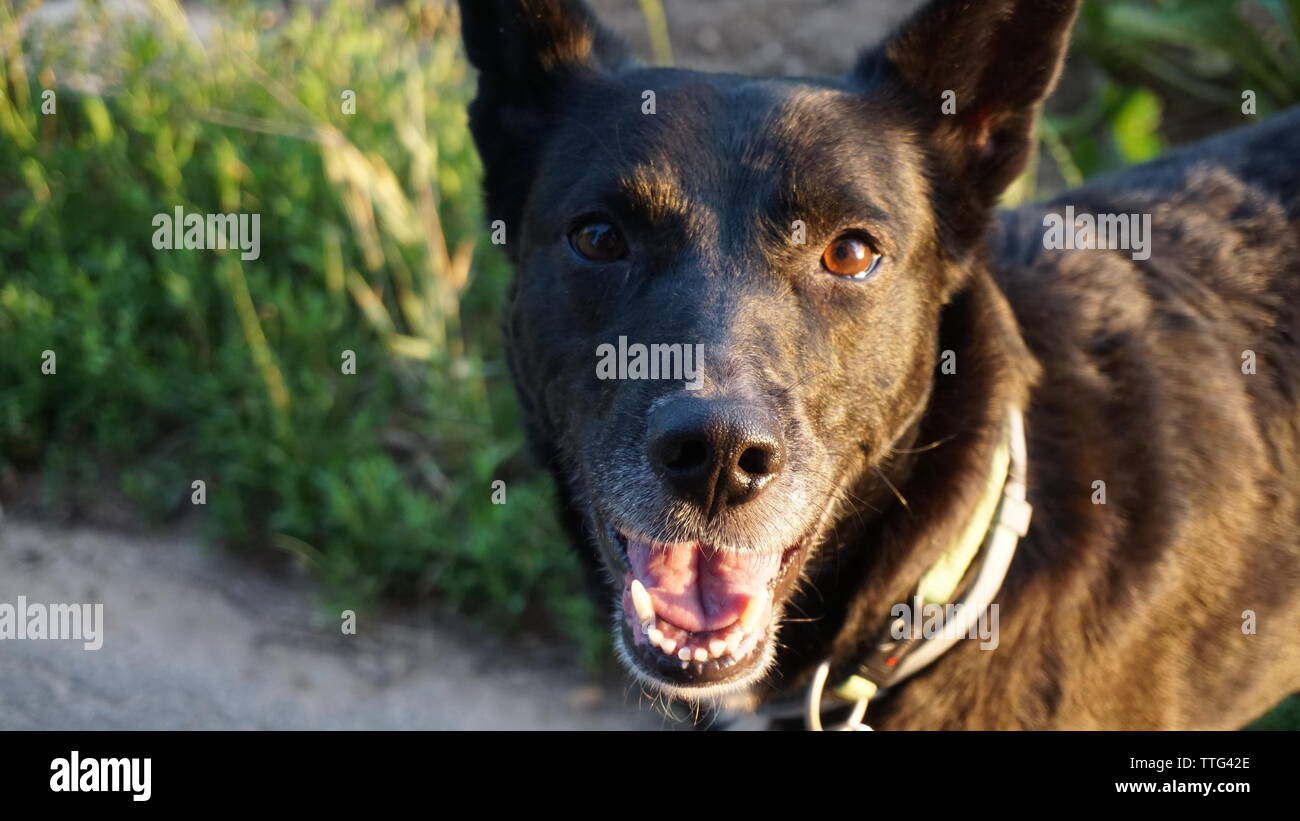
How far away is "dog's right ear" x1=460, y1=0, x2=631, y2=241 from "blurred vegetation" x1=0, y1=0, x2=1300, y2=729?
1.31 metres

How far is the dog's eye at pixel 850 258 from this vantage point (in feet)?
7.55

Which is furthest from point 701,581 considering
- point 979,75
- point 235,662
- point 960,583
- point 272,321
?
point 272,321

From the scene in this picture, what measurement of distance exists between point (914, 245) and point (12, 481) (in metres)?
3.21

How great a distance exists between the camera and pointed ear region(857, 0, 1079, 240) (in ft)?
7.80

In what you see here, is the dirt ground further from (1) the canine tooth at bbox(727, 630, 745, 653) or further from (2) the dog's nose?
(2) the dog's nose

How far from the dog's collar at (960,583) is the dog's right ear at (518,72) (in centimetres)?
127

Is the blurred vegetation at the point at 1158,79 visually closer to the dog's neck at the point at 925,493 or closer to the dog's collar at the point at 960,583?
the dog's neck at the point at 925,493

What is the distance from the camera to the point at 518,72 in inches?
106

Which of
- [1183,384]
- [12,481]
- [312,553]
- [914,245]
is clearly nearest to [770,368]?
[914,245]

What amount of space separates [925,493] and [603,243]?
850 mm

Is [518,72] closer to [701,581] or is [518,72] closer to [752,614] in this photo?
[701,581]

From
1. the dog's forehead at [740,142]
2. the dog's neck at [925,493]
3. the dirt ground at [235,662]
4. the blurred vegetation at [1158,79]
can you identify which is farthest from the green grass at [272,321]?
the blurred vegetation at [1158,79]

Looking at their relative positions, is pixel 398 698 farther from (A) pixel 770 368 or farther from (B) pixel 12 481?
(A) pixel 770 368

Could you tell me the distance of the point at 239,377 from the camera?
4016 mm
